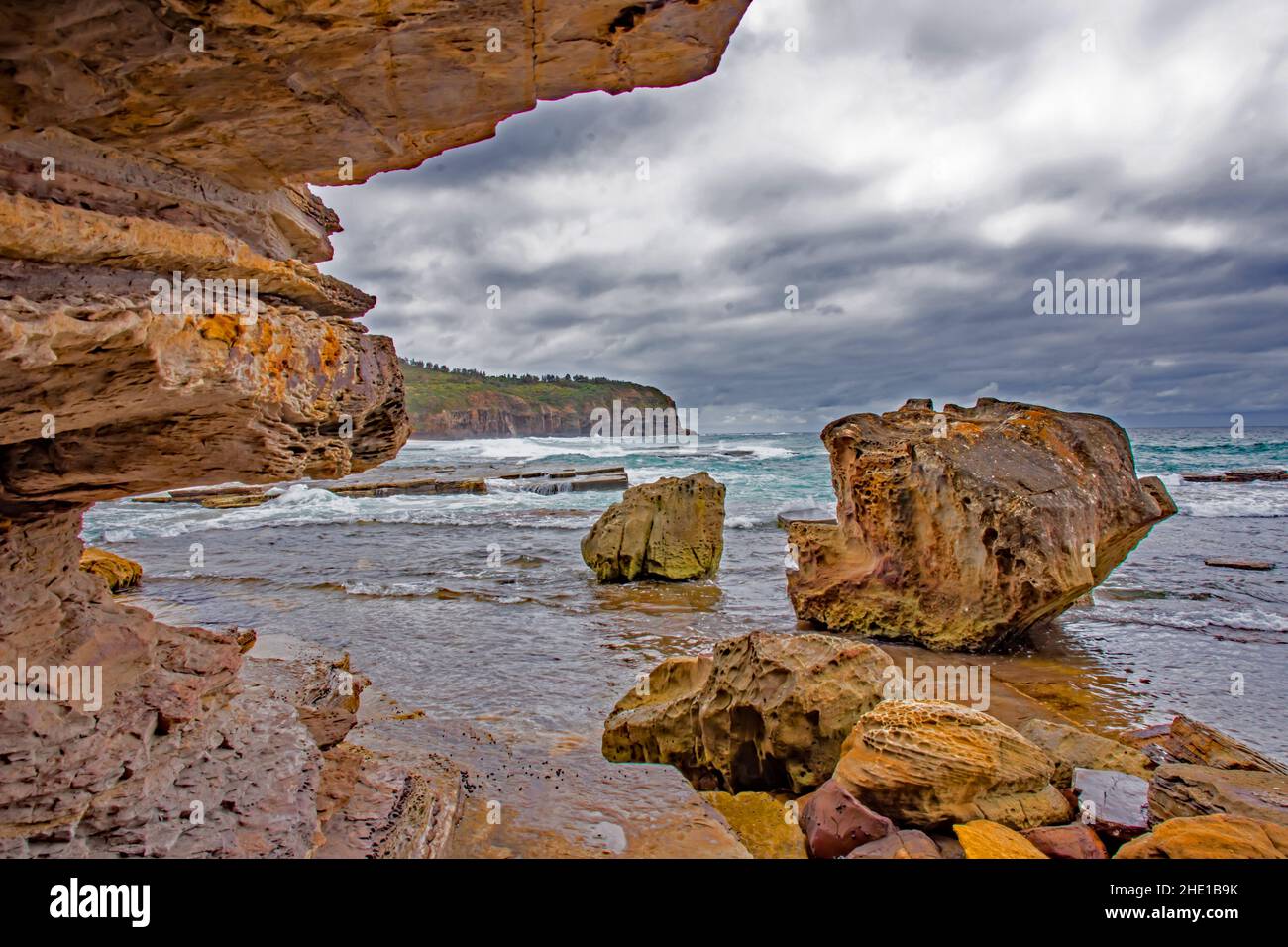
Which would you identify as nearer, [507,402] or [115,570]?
[115,570]

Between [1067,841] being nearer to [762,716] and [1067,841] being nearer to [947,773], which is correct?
[947,773]

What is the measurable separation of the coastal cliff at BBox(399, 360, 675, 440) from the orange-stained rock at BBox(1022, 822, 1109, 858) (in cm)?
8107

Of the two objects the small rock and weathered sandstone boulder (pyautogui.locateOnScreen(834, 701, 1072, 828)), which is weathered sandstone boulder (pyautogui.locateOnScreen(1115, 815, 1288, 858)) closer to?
weathered sandstone boulder (pyautogui.locateOnScreen(834, 701, 1072, 828))

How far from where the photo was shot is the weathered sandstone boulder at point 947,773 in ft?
11.5

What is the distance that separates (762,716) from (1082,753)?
2.03 meters

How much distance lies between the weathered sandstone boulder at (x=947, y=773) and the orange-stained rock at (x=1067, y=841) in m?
0.10

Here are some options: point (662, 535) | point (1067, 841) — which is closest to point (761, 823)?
point (1067, 841)

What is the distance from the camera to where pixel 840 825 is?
11.4 ft

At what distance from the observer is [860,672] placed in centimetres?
456

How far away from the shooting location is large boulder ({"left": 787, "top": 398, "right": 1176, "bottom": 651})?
23.0 feet

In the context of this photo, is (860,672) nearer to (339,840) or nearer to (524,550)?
(339,840)

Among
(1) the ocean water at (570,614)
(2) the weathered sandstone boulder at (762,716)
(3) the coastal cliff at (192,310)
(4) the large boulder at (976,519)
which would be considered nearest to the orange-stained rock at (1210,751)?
(1) the ocean water at (570,614)

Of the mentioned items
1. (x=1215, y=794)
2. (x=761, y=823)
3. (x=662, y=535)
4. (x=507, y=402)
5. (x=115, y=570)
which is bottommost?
(x=761, y=823)
